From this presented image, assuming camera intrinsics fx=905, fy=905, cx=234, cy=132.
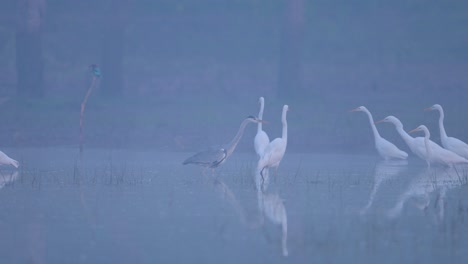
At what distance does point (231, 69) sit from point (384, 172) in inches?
498

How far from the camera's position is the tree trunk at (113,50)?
22.2 m

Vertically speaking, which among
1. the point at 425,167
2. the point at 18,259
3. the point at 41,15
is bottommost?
the point at 18,259

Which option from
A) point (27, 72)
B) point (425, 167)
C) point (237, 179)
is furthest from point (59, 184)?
point (27, 72)

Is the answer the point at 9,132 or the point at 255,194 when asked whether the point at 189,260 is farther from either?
the point at 9,132

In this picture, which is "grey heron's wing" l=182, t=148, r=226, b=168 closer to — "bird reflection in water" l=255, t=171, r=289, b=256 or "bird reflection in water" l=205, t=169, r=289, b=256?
"bird reflection in water" l=205, t=169, r=289, b=256

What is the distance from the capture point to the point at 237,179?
12227 mm

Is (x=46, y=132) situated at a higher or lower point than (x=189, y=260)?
higher

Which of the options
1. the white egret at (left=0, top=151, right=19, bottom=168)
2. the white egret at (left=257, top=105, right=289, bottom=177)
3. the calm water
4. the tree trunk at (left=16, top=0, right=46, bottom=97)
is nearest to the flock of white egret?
the calm water

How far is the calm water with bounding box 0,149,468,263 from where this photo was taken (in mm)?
7457

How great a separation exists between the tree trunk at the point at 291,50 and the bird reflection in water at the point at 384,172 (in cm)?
669

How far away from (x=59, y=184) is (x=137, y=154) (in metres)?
4.93

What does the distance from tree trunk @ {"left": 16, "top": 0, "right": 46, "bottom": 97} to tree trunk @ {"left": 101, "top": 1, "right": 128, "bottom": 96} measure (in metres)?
1.88

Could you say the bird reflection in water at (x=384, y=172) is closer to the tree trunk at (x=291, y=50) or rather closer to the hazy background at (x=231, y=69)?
the hazy background at (x=231, y=69)

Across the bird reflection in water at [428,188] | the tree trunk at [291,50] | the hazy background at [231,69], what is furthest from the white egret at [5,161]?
the tree trunk at [291,50]
